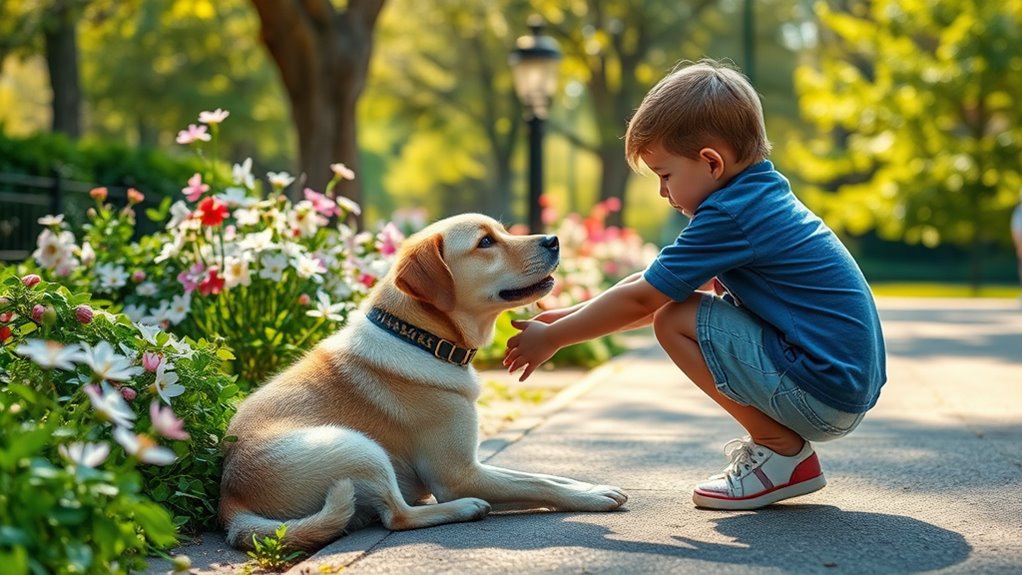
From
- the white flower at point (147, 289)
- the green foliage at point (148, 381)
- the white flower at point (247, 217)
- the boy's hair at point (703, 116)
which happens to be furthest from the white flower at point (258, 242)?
the boy's hair at point (703, 116)

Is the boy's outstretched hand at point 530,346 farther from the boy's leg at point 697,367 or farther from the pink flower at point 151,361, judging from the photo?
the pink flower at point 151,361

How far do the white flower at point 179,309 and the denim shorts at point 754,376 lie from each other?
3182 mm

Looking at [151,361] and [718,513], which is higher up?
[151,361]

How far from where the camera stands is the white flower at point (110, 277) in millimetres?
6641

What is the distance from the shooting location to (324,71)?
12.7 metres

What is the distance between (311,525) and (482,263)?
3.88 feet

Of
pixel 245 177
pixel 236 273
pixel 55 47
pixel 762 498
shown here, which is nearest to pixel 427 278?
pixel 762 498

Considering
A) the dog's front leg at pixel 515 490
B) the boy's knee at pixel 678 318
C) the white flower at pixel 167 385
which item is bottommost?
the dog's front leg at pixel 515 490

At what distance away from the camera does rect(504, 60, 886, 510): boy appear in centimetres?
413

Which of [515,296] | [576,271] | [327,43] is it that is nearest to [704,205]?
[515,296]

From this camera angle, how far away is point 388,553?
3.73m

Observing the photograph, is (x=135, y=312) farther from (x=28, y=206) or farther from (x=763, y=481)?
(x=28, y=206)

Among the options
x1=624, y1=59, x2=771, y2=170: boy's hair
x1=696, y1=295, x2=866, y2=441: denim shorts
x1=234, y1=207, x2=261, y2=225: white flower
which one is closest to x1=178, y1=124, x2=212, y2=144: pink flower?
x1=234, y1=207, x2=261, y2=225: white flower

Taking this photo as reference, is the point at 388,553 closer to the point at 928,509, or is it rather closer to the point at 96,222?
the point at 928,509
